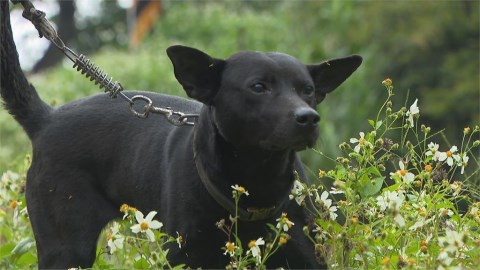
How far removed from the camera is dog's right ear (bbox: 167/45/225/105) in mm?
4125

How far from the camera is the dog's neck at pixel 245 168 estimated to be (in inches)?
163

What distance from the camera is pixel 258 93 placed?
399cm

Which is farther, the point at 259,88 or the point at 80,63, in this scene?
the point at 80,63

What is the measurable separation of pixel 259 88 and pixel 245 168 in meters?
0.36

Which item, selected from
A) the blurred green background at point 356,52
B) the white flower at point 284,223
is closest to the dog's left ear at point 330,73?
the white flower at point 284,223

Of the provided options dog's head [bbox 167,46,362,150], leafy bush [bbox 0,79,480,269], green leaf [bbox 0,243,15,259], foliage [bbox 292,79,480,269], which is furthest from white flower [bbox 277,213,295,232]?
green leaf [bbox 0,243,15,259]

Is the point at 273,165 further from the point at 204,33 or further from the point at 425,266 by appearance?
the point at 204,33

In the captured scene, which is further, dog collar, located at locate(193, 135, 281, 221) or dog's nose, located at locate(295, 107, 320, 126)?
dog collar, located at locate(193, 135, 281, 221)

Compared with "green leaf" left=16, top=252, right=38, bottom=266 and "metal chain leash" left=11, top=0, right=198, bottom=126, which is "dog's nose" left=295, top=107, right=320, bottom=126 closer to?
"metal chain leash" left=11, top=0, right=198, bottom=126

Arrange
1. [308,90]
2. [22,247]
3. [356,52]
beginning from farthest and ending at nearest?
[356,52] < [22,247] < [308,90]

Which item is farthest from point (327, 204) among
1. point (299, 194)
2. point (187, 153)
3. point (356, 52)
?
point (356, 52)

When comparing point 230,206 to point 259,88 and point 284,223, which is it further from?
point 259,88

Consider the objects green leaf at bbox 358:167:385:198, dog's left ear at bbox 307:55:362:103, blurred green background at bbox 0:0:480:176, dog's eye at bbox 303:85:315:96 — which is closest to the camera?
green leaf at bbox 358:167:385:198

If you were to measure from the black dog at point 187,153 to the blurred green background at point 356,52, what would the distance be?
7109 millimetres
